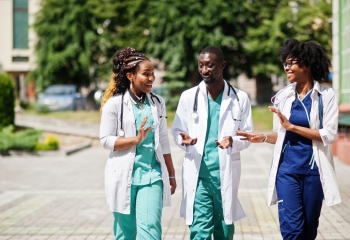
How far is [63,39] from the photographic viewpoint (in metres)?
37.3

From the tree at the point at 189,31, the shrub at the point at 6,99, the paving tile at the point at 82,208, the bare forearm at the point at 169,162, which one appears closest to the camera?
the bare forearm at the point at 169,162

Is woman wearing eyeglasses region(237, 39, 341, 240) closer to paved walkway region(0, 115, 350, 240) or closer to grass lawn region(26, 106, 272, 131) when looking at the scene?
paved walkway region(0, 115, 350, 240)

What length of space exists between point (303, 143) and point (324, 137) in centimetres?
18

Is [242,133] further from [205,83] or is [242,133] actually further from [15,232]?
[15,232]

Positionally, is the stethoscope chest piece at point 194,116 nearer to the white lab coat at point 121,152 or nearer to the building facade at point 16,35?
the white lab coat at point 121,152

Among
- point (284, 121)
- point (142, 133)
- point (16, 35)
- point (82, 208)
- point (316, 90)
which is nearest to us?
point (142, 133)

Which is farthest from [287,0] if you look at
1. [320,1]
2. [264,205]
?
[264,205]

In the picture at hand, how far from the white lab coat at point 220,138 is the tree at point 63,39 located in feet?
106

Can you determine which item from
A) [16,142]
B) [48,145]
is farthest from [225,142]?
[48,145]

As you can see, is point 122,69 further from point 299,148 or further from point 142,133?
point 299,148

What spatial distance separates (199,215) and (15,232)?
322 cm

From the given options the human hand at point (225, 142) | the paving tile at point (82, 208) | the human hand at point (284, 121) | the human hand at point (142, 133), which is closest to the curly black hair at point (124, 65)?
the human hand at point (142, 133)

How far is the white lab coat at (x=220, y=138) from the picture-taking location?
5.08 metres

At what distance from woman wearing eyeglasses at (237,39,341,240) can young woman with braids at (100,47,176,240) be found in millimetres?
670
